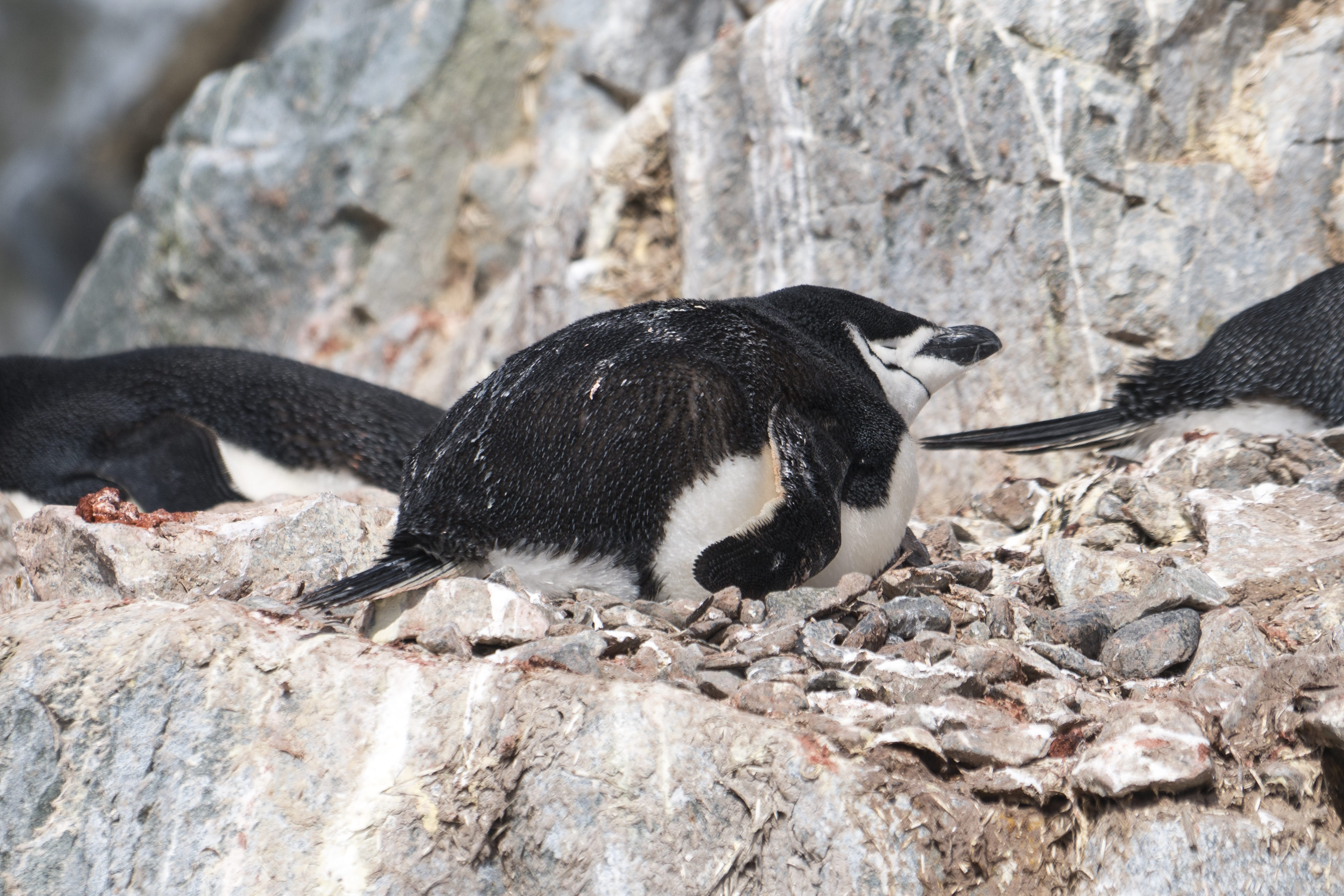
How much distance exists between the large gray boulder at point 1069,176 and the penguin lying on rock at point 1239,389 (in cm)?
26

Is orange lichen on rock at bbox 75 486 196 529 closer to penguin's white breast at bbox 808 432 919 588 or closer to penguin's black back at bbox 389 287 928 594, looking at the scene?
penguin's black back at bbox 389 287 928 594

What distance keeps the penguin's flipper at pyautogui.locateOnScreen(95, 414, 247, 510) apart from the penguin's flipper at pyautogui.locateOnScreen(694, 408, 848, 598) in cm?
243

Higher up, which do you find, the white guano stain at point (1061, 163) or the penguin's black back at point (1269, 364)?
the white guano stain at point (1061, 163)

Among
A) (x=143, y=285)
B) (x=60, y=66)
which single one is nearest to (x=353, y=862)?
(x=143, y=285)

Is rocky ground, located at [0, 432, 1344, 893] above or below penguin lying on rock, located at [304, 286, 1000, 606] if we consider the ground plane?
below

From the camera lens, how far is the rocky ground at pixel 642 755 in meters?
1.78

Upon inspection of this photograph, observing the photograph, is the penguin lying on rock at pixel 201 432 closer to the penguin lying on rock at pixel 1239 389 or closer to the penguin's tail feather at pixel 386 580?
the penguin's tail feather at pixel 386 580

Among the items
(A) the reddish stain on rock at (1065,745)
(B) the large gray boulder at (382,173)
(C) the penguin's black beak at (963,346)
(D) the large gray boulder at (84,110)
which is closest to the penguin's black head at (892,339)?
(C) the penguin's black beak at (963,346)

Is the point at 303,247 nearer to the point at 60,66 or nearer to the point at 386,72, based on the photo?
the point at 386,72

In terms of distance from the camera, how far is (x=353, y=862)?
70.8 inches

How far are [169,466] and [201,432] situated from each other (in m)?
0.17

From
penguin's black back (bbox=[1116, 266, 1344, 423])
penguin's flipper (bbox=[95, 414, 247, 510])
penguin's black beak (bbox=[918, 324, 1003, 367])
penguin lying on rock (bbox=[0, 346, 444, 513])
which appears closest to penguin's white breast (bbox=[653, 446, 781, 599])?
penguin's black beak (bbox=[918, 324, 1003, 367])

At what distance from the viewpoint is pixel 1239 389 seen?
3.71 m

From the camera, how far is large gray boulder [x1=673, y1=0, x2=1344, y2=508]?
4156 mm
